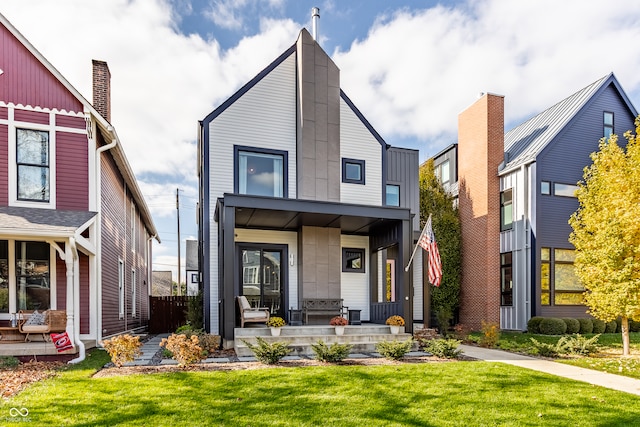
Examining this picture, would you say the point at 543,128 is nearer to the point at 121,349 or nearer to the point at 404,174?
the point at 404,174

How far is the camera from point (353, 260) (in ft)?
44.7

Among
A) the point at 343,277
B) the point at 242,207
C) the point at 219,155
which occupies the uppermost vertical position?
A: the point at 219,155

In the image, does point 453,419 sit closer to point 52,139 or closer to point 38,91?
point 52,139

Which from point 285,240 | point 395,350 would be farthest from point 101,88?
point 395,350

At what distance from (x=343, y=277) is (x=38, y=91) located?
9831mm

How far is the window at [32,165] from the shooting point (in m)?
10.0

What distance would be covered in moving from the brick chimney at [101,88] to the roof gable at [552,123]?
1506 cm

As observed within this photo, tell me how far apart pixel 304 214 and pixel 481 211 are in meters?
9.88

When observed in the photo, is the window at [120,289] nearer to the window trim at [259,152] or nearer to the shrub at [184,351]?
the window trim at [259,152]

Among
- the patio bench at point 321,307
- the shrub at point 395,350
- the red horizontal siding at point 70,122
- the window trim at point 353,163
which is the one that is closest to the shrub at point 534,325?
the patio bench at point 321,307

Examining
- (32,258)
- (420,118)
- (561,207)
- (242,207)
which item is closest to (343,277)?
(242,207)

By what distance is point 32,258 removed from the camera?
999cm

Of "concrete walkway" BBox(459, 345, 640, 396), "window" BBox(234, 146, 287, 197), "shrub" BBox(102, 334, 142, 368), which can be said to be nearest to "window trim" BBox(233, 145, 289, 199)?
"window" BBox(234, 146, 287, 197)

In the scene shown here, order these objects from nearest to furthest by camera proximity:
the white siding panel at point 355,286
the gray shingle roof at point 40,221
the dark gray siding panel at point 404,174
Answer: the gray shingle roof at point 40,221
the white siding panel at point 355,286
the dark gray siding panel at point 404,174
